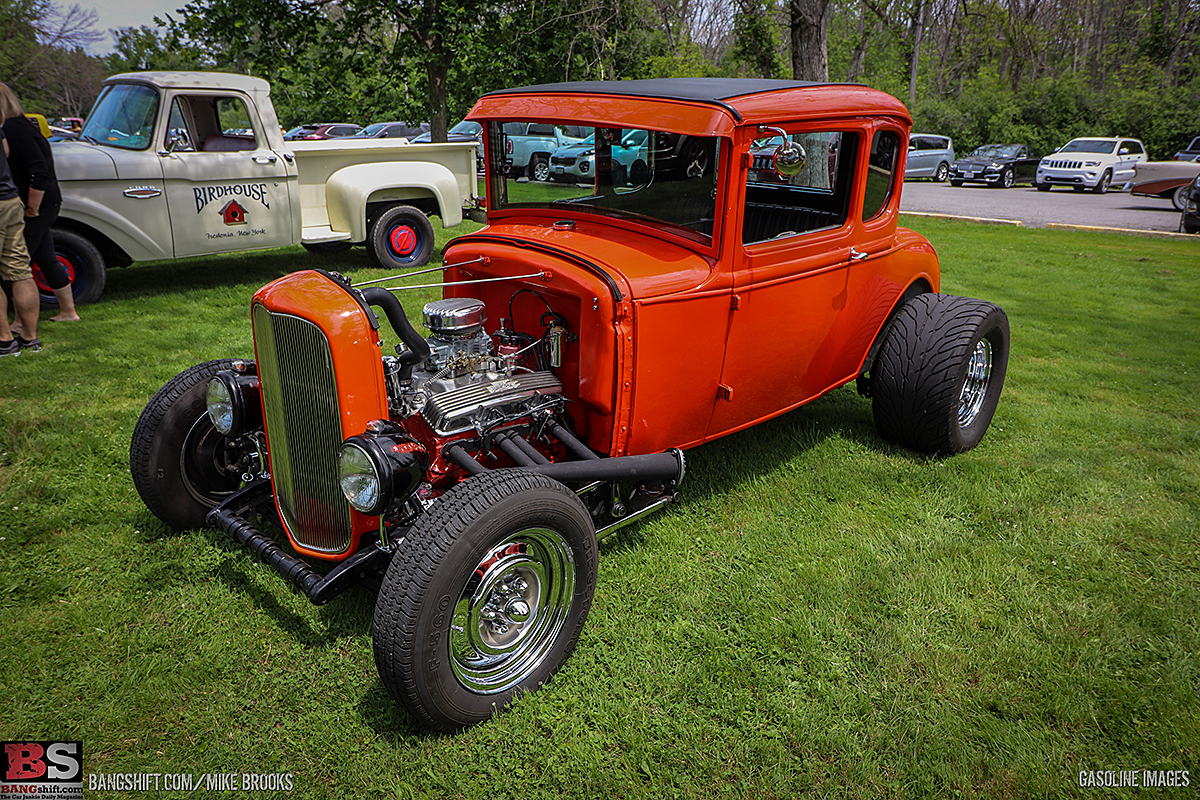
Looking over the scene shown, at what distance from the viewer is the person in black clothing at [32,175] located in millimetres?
5539

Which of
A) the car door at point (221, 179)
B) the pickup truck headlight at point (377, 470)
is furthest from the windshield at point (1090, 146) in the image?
the pickup truck headlight at point (377, 470)

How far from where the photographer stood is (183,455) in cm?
333

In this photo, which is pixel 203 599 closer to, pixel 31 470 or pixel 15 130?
pixel 31 470

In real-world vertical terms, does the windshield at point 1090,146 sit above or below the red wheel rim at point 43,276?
above

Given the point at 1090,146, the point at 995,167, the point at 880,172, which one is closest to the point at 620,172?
the point at 880,172

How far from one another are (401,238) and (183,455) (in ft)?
20.8

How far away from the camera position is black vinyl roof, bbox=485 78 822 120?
3084mm

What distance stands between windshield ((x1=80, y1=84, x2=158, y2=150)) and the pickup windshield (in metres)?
5.45

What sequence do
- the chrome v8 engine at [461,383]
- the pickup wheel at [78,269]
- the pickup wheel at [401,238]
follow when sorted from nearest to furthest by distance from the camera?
the chrome v8 engine at [461,383]
the pickup wheel at [78,269]
the pickup wheel at [401,238]

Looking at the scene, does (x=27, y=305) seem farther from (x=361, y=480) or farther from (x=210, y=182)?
(x=361, y=480)

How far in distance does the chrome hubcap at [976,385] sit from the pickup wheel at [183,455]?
4.26 meters

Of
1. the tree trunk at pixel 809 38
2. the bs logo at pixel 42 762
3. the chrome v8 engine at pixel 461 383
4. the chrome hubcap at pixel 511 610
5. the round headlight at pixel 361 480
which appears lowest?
the bs logo at pixel 42 762

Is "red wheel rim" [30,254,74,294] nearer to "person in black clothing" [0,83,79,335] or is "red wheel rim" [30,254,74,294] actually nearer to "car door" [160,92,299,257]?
"person in black clothing" [0,83,79,335]

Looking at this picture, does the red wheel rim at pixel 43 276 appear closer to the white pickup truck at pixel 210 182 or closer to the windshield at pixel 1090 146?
the white pickup truck at pixel 210 182
